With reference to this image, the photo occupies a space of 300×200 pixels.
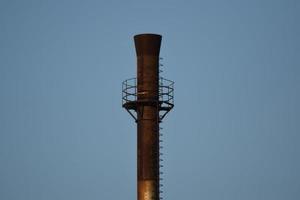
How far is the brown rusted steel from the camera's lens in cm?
3906

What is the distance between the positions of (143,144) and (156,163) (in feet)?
4.77

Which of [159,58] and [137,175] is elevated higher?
[159,58]

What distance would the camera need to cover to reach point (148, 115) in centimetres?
3994

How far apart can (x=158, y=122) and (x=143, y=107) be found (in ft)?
4.50

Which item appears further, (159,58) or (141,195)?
(159,58)

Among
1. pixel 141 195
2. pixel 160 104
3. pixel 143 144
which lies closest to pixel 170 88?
pixel 160 104

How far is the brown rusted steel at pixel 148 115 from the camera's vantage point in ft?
128

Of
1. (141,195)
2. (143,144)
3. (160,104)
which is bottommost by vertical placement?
(141,195)

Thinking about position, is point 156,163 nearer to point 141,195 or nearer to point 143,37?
point 141,195

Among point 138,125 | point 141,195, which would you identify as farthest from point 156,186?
point 138,125

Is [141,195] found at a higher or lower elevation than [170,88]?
lower

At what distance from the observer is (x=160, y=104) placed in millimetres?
40406

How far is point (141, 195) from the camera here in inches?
1529

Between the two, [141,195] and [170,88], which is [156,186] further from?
[170,88]
